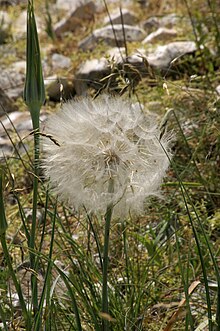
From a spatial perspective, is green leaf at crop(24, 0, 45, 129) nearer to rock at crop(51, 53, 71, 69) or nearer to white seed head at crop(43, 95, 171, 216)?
white seed head at crop(43, 95, 171, 216)

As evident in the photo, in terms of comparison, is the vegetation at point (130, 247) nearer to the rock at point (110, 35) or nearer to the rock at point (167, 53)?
the rock at point (167, 53)

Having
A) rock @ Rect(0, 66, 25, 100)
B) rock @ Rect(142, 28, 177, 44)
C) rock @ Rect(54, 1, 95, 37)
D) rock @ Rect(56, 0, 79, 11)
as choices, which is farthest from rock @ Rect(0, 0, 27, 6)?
rock @ Rect(142, 28, 177, 44)

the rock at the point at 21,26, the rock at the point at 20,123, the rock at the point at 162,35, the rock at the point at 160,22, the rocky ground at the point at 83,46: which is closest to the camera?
the rock at the point at 20,123

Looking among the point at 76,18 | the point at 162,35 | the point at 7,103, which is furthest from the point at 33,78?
the point at 76,18

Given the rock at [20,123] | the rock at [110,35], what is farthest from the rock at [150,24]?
the rock at [20,123]

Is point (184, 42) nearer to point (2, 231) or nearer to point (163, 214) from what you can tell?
point (163, 214)

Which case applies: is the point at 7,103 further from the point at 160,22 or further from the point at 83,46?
the point at 160,22

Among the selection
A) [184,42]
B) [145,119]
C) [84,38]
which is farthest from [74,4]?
[145,119]
